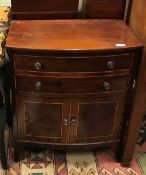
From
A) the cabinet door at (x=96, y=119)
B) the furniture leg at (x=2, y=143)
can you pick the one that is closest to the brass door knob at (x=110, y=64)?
the cabinet door at (x=96, y=119)

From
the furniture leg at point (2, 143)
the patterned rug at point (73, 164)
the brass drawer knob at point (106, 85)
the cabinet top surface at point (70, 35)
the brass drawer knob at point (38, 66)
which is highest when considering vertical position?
the cabinet top surface at point (70, 35)

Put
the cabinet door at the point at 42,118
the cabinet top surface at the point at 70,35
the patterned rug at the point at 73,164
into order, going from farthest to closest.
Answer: the patterned rug at the point at 73,164 → the cabinet door at the point at 42,118 → the cabinet top surface at the point at 70,35

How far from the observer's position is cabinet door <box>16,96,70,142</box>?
1.36 m

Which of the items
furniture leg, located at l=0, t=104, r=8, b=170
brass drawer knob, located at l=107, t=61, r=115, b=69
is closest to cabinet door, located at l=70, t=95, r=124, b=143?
brass drawer knob, located at l=107, t=61, r=115, b=69

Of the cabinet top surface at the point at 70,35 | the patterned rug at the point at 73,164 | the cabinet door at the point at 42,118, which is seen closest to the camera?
the cabinet top surface at the point at 70,35

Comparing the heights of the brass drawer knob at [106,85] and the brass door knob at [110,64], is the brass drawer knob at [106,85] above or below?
below

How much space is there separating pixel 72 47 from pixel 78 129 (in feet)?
1.54

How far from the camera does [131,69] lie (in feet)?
4.30

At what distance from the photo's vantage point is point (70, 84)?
130 centimetres

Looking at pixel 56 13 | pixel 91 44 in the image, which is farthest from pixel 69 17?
pixel 91 44

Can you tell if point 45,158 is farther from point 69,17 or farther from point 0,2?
point 0,2

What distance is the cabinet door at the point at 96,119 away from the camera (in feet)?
4.55

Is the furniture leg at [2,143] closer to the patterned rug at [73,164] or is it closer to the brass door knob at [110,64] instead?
the patterned rug at [73,164]

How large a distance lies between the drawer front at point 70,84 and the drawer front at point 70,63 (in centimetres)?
5
